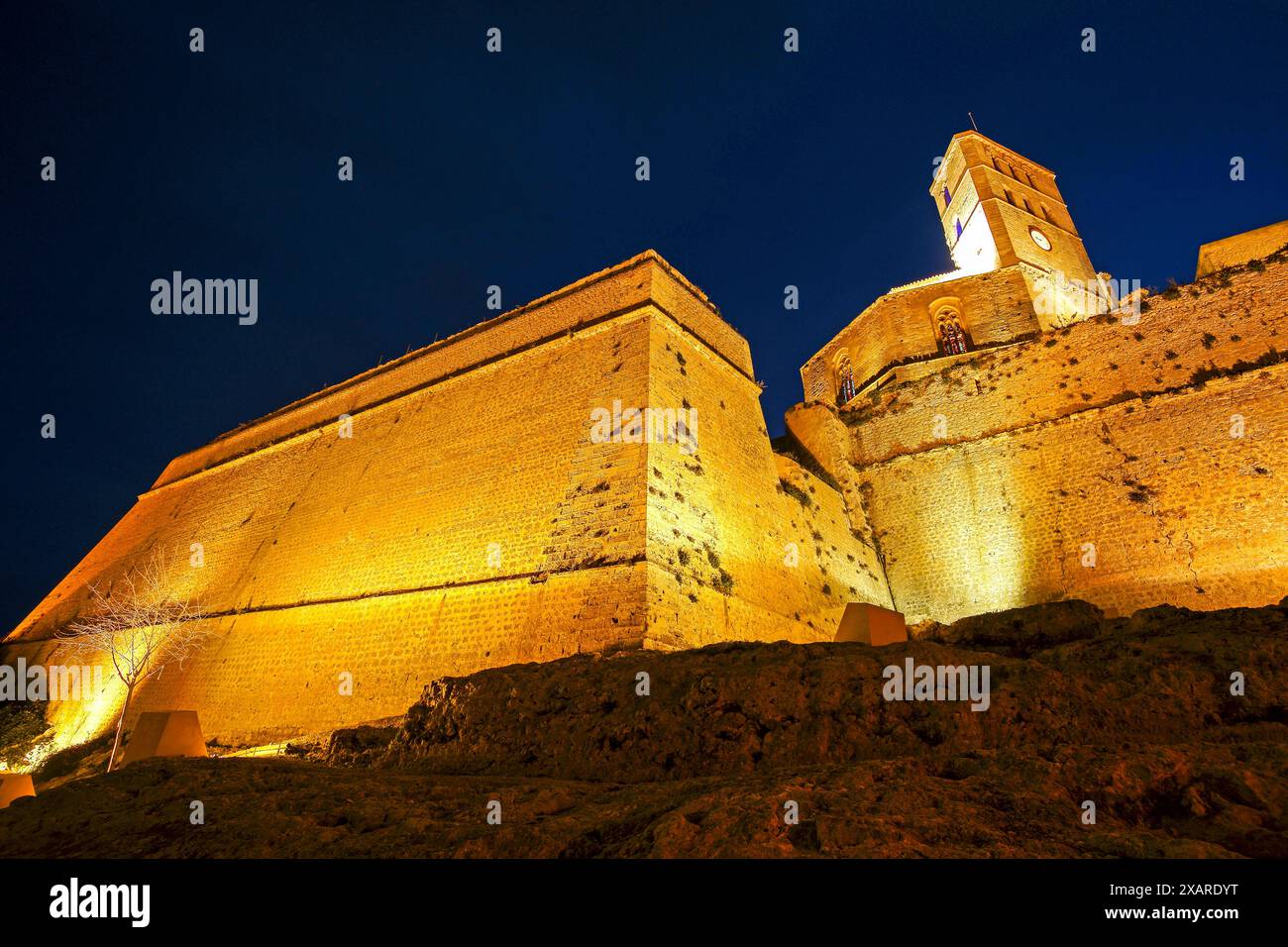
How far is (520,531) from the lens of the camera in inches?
434

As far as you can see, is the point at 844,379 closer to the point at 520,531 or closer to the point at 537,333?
the point at 537,333

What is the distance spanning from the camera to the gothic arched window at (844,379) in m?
20.8

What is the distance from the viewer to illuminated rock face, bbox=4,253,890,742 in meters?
9.84

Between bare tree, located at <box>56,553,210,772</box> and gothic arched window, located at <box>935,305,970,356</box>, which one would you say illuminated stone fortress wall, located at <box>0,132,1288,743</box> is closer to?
bare tree, located at <box>56,553,210,772</box>

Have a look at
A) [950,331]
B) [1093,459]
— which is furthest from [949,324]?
[1093,459]

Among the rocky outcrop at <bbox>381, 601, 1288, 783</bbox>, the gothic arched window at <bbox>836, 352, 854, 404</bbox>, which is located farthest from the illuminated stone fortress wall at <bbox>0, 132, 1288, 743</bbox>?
the rocky outcrop at <bbox>381, 601, 1288, 783</bbox>

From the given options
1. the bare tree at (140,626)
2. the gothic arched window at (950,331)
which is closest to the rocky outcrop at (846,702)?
the bare tree at (140,626)

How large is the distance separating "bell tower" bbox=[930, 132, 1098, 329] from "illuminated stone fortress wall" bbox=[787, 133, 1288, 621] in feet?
13.8
